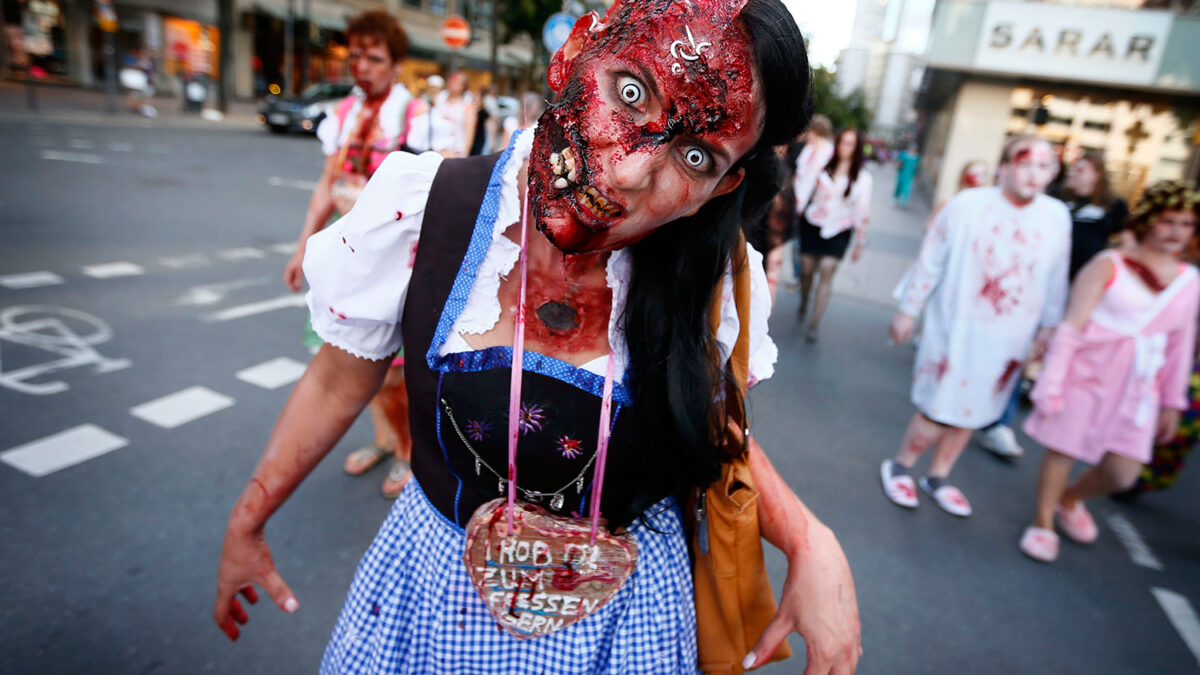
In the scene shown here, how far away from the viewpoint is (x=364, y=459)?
3490 millimetres

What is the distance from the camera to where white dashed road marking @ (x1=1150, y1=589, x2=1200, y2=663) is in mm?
3000

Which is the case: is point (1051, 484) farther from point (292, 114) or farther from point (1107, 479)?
point (292, 114)

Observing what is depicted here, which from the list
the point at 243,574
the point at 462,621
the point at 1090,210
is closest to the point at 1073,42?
the point at 1090,210

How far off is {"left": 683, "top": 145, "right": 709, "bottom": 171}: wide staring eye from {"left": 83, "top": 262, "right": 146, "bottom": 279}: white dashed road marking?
605 centimetres

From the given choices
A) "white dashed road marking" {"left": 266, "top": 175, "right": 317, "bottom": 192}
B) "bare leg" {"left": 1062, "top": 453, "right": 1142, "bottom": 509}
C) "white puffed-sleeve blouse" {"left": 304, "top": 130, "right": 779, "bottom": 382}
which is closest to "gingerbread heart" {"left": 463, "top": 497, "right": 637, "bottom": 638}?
"white puffed-sleeve blouse" {"left": 304, "top": 130, "right": 779, "bottom": 382}

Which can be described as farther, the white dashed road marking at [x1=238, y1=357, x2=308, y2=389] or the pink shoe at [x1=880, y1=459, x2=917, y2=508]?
the white dashed road marking at [x1=238, y1=357, x2=308, y2=389]

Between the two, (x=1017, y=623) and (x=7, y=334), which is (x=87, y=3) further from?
(x=1017, y=623)

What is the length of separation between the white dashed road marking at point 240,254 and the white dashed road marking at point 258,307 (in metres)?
1.17

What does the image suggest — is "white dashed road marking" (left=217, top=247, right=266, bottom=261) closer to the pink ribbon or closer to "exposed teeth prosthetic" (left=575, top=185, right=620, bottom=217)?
the pink ribbon

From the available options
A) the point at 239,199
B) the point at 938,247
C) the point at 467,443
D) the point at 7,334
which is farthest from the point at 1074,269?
the point at 239,199

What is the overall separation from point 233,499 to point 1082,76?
19498mm

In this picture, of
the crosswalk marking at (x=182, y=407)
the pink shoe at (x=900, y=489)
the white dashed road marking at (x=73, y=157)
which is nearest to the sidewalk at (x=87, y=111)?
the white dashed road marking at (x=73, y=157)

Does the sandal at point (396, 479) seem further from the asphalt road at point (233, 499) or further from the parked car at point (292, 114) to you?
the parked car at point (292, 114)

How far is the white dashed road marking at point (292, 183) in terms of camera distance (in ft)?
35.5
